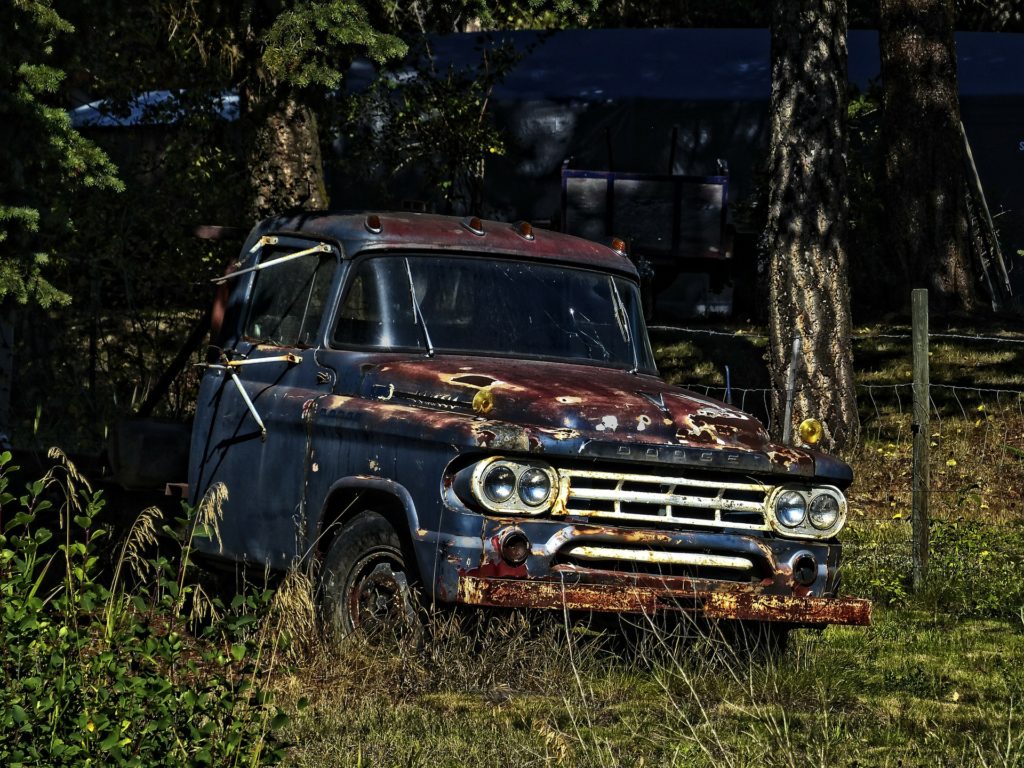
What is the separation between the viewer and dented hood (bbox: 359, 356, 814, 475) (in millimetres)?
6559

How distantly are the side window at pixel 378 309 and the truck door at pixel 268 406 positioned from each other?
0.12 meters

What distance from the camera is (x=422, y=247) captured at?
25.6 ft

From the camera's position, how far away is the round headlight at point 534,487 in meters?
6.49

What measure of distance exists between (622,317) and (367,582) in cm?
207

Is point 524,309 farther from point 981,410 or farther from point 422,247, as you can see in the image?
point 981,410

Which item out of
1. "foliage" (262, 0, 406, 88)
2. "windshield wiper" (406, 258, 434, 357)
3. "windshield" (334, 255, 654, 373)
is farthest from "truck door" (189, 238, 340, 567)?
"foliage" (262, 0, 406, 88)

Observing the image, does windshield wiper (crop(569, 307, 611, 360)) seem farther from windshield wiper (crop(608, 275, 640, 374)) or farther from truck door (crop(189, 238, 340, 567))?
truck door (crop(189, 238, 340, 567))

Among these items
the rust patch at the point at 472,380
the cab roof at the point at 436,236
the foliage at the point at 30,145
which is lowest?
the rust patch at the point at 472,380

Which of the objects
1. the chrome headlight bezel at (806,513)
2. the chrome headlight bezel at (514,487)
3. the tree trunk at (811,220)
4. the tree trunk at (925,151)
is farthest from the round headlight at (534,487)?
the tree trunk at (925,151)

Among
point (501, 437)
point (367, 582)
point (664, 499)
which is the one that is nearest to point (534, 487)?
point (501, 437)

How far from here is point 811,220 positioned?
1317cm

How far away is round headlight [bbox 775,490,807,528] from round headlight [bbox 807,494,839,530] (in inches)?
1.9

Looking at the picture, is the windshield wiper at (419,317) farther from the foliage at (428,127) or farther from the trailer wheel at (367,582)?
the foliage at (428,127)

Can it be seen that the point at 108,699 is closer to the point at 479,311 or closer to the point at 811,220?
the point at 479,311
